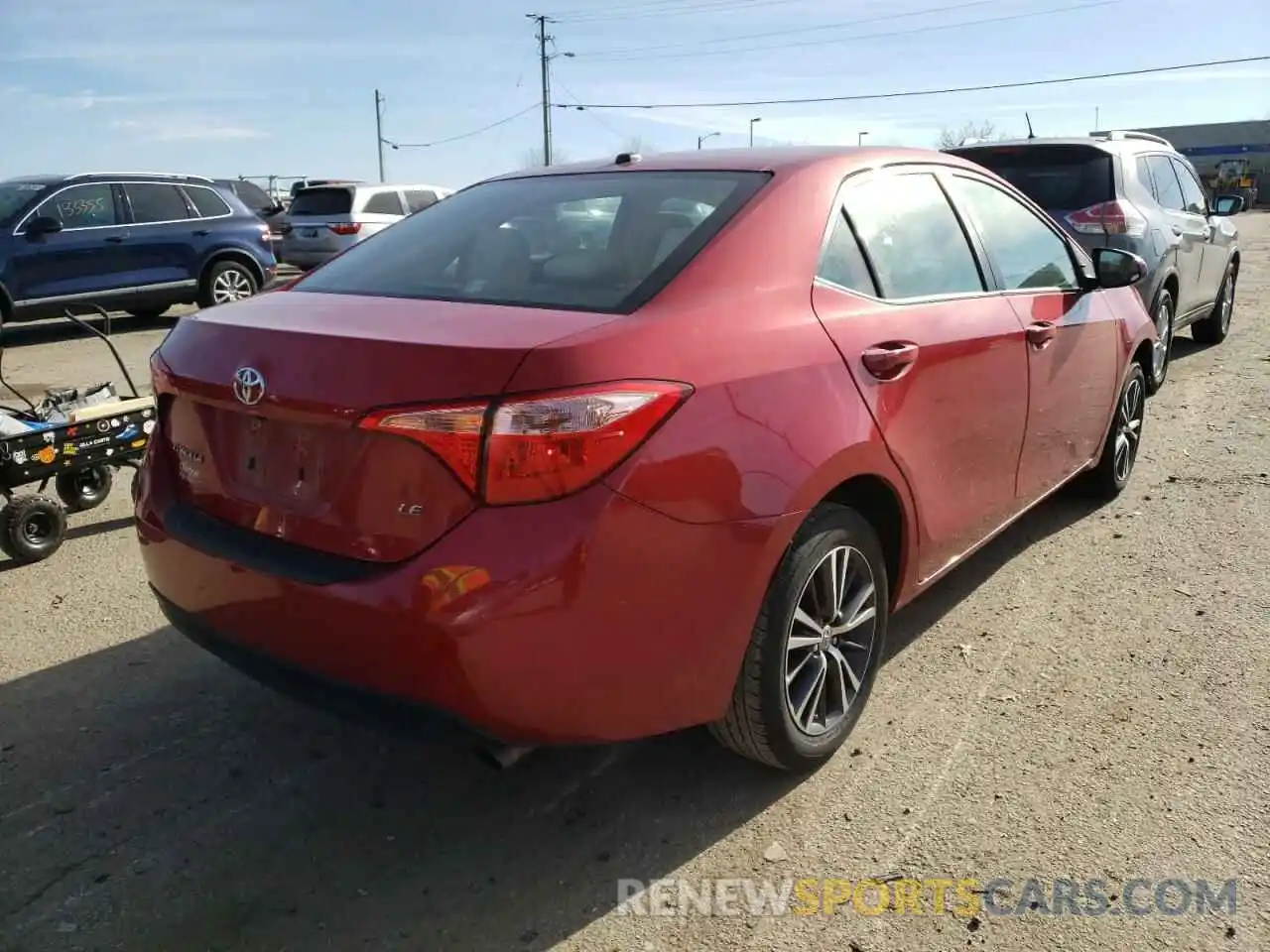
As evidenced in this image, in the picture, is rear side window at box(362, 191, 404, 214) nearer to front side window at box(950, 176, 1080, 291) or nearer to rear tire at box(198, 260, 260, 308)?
rear tire at box(198, 260, 260, 308)

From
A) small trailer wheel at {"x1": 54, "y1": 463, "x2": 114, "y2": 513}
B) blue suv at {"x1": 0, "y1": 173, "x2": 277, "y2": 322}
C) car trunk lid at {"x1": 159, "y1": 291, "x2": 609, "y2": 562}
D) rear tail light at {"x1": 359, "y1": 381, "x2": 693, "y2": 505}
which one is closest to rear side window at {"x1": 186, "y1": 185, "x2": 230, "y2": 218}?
blue suv at {"x1": 0, "y1": 173, "x2": 277, "y2": 322}

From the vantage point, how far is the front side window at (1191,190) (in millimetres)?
8547

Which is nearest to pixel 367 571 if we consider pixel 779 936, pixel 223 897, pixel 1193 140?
pixel 223 897

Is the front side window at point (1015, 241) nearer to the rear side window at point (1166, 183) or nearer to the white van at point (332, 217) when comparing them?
the rear side window at point (1166, 183)

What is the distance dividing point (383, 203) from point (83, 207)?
5.61m

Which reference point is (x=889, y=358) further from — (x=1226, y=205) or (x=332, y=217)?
(x=332, y=217)

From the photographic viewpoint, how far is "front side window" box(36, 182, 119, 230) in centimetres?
1145

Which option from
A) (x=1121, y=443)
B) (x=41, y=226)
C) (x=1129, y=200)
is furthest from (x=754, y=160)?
(x=41, y=226)

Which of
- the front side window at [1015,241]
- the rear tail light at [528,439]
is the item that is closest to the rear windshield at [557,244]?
the rear tail light at [528,439]

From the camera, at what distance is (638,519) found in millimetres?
2143

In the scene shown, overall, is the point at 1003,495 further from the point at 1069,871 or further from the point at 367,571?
the point at 367,571

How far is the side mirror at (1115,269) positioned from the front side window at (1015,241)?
156 millimetres

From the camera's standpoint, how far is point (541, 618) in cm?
209

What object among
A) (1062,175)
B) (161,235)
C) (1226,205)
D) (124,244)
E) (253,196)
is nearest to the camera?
(1062,175)
